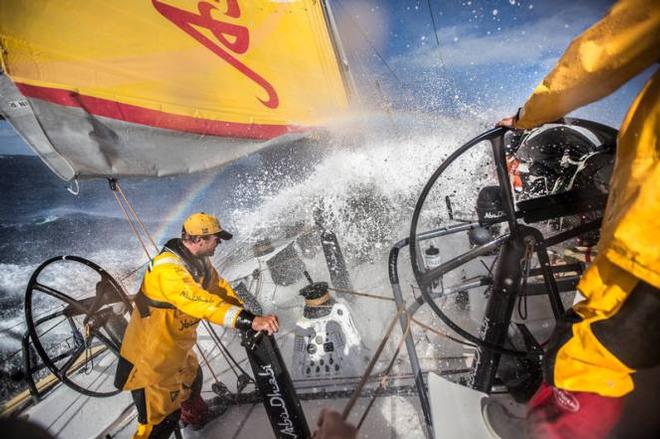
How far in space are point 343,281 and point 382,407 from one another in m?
2.63

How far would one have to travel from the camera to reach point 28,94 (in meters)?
2.03

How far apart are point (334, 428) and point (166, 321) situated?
2.42 m

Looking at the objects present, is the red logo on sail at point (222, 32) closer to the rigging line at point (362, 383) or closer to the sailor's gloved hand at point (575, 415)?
the rigging line at point (362, 383)

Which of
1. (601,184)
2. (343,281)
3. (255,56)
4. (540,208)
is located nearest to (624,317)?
(540,208)

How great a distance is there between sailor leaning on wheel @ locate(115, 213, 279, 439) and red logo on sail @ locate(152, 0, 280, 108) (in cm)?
179

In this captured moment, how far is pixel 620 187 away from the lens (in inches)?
35.1

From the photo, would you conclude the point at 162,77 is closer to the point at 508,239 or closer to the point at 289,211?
the point at 508,239

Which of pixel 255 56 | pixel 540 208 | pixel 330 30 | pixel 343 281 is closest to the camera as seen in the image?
pixel 540 208

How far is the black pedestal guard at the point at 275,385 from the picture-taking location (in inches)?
88.4

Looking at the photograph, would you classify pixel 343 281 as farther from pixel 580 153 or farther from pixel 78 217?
pixel 78 217

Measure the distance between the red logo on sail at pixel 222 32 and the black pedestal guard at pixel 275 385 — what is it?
275 cm

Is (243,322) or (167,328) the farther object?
(167,328)

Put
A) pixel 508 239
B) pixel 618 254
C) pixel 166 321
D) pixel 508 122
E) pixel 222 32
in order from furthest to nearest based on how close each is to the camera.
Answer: pixel 222 32
pixel 166 321
pixel 508 239
pixel 508 122
pixel 618 254

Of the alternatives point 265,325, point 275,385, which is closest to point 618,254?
point 265,325
